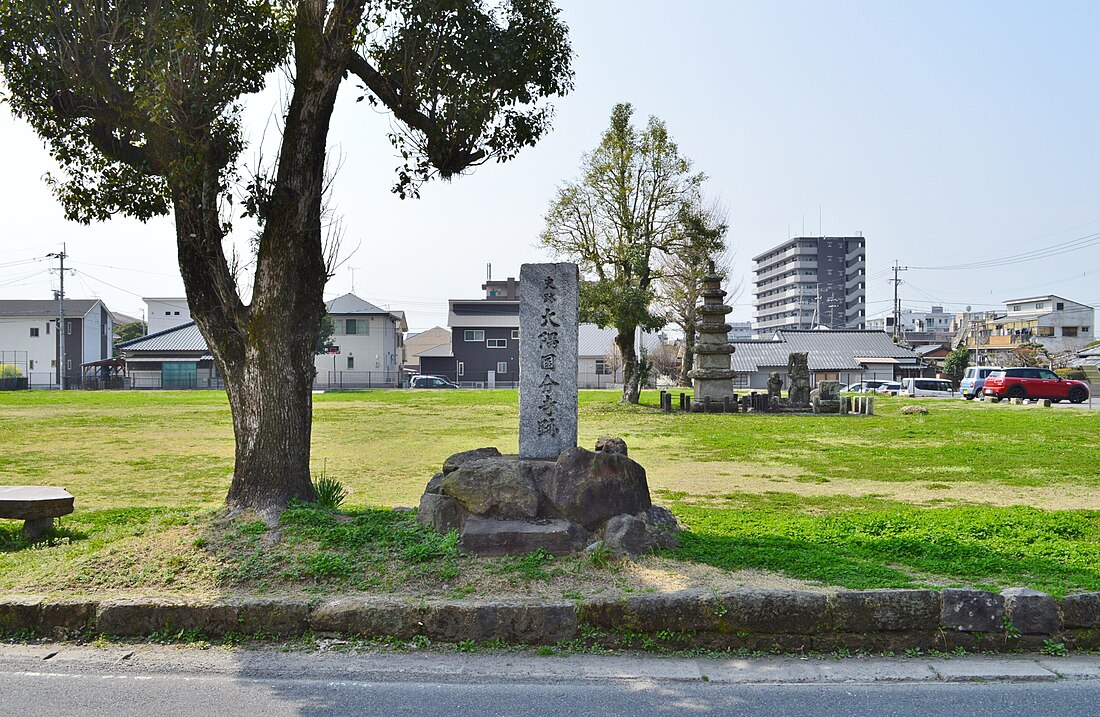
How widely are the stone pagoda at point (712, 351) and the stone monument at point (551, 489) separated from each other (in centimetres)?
2353

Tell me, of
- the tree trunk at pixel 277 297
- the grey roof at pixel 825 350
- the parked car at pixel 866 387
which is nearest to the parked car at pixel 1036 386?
the parked car at pixel 866 387

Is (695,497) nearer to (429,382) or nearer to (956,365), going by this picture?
(429,382)

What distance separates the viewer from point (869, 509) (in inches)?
393

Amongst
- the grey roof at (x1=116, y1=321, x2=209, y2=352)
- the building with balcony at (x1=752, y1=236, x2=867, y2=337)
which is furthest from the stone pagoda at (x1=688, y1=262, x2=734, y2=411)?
the building with balcony at (x1=752, y1=236, x2=867, y2=337)

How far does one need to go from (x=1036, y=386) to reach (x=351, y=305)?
44.9m

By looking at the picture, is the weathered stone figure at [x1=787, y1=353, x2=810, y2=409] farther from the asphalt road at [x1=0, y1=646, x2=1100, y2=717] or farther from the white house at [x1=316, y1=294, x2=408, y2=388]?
the white house at [x1=316, y1=294, x2=408, y2=388]

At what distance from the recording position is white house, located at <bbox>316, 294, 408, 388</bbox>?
60469 mm

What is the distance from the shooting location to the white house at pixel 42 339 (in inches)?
2357

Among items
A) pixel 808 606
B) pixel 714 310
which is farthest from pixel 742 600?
pixel 714 310

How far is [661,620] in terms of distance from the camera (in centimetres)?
516

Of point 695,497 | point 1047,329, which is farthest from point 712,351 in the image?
point 1047,329

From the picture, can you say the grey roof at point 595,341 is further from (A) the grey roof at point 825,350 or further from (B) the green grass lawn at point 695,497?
(B) the green grass lawn at point 695,497

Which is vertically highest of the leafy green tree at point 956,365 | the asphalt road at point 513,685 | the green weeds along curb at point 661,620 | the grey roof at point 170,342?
the grey roof at point 170,342

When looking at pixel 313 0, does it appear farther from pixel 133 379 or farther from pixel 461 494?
pixel 133 379
